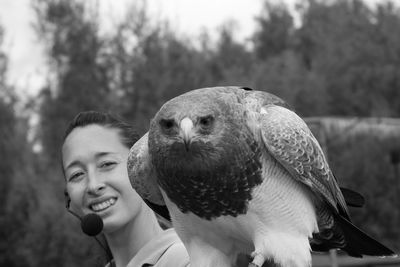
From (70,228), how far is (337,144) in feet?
19.1

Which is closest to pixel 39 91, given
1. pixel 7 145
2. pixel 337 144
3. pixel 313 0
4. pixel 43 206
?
pixel 7 145

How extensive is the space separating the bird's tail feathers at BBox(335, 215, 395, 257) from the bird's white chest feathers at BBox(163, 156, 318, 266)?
0.75 ft

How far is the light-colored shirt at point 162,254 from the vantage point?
8.54ft

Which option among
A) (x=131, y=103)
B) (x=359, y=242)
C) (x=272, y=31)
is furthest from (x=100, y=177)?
(x=272, y=31)

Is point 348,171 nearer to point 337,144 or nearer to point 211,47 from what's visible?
point 337,144

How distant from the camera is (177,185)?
2201mm

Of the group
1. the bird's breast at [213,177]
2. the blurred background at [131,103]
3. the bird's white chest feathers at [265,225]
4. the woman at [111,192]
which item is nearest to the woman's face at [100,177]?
the woman at [111,192]

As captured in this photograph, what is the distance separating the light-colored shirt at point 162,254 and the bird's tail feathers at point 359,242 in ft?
2.16

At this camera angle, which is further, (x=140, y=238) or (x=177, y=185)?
(x=140, y=238)

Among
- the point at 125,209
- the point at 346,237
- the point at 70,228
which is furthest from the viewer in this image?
the point at 70,228

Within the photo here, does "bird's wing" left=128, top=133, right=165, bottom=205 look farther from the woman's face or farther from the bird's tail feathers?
the bird's tail feathers

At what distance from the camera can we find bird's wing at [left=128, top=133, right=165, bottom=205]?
95.1 inches

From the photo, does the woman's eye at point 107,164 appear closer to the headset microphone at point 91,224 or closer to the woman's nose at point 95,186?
the woman's nose at point 95,186

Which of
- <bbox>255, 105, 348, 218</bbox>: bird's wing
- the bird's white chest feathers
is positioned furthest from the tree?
the bird's white chest feathers
